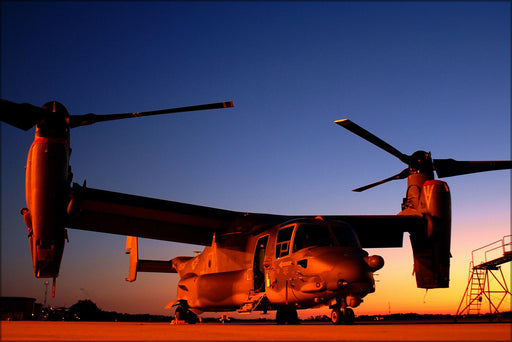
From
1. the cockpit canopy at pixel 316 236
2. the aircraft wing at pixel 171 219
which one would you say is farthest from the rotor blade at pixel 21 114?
the cockpit canopy at pixel 316 236

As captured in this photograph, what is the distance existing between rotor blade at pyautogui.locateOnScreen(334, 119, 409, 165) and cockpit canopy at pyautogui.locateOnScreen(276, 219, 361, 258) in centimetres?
581

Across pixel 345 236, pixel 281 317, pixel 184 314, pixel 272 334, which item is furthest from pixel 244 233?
pixel 272 334

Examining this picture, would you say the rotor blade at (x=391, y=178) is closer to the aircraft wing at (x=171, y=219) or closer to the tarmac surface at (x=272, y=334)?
the aircraft wing at (x=171, y=219)

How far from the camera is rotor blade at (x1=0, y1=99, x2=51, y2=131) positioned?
39.7 ft

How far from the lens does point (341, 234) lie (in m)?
11.6

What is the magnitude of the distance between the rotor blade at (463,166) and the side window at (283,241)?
8161 millimetres

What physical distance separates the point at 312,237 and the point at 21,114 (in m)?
8.15

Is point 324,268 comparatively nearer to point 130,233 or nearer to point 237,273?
point 237,273

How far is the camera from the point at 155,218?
15758mm

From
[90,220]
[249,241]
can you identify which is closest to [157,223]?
[90,220]

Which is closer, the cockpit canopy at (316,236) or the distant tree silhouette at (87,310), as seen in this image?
the cockpit canopy at (316,236)

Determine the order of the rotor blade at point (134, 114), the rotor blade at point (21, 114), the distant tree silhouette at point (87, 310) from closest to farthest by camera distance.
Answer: the rotor blade at point (21, 114), the rotor blade at point (134, 114), the distant tree silhouette at point (87, 310)

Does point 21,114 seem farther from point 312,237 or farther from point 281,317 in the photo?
point 281,317

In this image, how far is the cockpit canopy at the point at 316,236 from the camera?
11.4m
